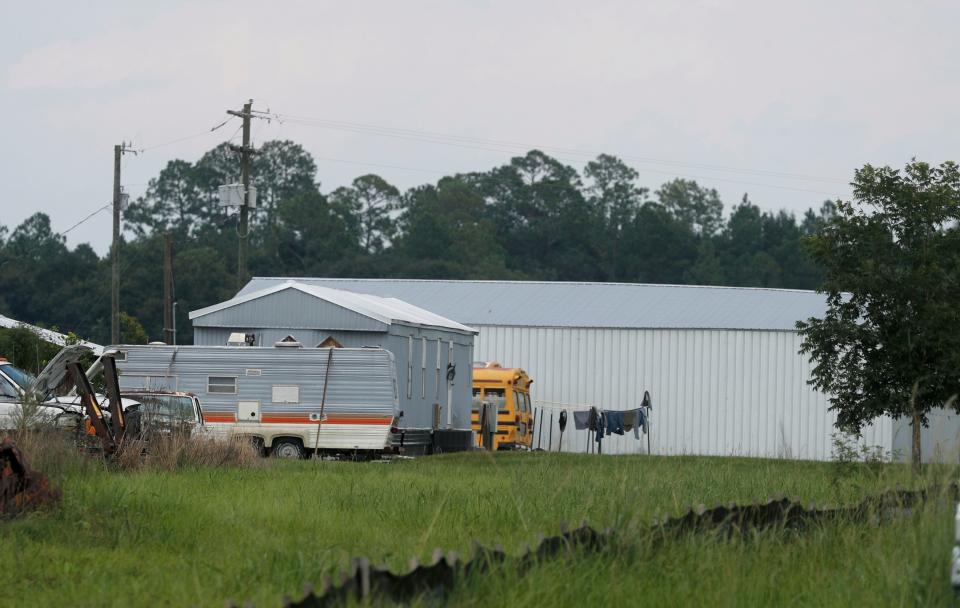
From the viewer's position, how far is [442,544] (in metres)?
10.3

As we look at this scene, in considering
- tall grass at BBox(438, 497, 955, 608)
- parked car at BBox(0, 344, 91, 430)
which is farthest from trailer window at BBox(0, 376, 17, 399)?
tall grass at BBox(438, 497, 955, 608)

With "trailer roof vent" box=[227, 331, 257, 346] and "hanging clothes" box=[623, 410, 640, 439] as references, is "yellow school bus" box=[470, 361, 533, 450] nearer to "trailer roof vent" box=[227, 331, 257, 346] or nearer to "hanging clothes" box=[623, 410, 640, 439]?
"hanging clothes" box=[623, 410, 640, 439]

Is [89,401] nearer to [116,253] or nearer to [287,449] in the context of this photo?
[287,449]

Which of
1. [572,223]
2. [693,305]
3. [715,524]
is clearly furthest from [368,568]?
[572,223]

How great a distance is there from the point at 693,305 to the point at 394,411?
2355cm

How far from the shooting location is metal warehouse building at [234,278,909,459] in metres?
44.6

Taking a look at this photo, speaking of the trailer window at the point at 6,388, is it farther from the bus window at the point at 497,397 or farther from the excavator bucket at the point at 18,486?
the bus window at the point at 497,397

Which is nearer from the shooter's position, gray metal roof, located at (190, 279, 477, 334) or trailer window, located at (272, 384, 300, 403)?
trailer window, located at (272, 384, 300, 403)

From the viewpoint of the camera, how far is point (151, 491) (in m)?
13.3

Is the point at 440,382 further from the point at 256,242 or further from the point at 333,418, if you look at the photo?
the point at 256,242

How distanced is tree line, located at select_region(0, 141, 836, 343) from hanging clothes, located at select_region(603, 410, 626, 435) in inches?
1654

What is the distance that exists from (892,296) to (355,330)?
454 inches

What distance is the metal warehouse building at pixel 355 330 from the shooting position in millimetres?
31375

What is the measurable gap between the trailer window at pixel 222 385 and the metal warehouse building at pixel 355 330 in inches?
126
